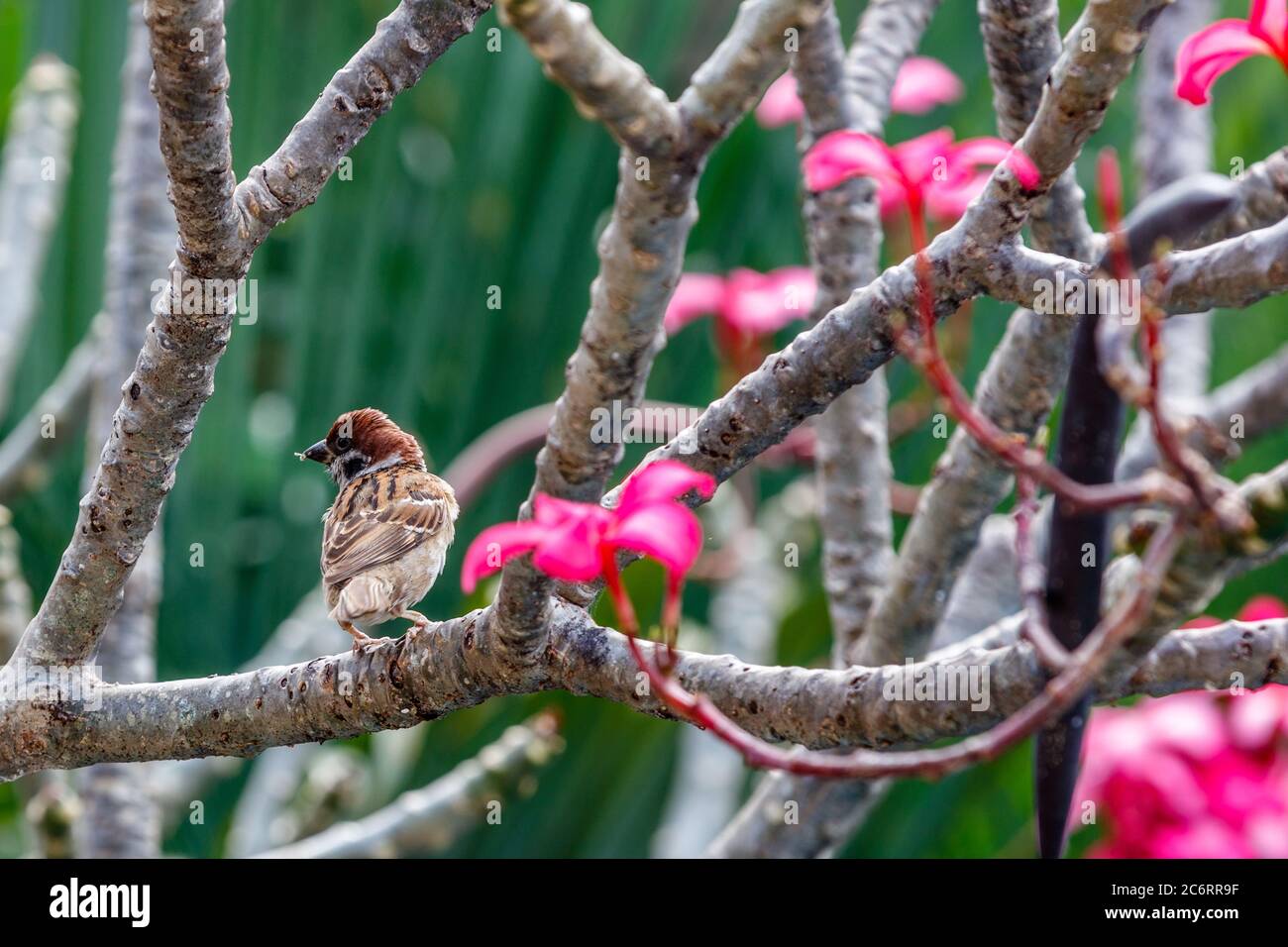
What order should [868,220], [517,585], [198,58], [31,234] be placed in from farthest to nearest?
[31,234] < [868,220] < [517,585] < [198,58]

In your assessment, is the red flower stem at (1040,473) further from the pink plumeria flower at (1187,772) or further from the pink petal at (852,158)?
the pink plumeria flower at (1187,772)

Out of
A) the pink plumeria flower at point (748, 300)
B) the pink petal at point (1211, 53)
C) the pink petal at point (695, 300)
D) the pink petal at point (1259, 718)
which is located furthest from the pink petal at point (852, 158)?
the pink petal at point (1259, 718)

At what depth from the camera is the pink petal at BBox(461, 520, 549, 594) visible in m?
0.95

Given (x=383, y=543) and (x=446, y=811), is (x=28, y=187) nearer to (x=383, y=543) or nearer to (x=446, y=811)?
(x=383, y=543)

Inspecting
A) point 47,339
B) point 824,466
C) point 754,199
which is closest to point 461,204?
point 754,199

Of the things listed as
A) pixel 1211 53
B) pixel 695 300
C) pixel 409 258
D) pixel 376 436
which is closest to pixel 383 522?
pixel 376 436

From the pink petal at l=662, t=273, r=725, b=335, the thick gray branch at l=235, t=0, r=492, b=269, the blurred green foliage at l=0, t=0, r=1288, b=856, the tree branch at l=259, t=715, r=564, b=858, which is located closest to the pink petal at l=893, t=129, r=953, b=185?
the thick gray branch at l=235, t=0, r=492, b=269

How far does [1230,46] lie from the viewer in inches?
43.8

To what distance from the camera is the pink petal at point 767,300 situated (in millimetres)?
2412

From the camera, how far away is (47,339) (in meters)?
3.76

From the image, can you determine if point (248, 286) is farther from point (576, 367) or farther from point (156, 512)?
point (576, 367)

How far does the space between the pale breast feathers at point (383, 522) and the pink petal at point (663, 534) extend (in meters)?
1.18

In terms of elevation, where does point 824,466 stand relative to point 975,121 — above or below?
below

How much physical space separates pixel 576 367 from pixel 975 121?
2.41m
